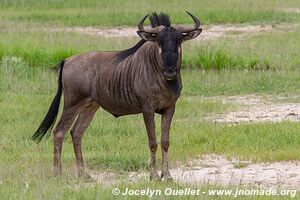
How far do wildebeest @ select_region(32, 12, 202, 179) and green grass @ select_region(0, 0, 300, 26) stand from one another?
12.6 metres

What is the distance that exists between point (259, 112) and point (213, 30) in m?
9.17

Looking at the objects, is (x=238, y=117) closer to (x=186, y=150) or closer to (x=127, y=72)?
(x=186, y=150)

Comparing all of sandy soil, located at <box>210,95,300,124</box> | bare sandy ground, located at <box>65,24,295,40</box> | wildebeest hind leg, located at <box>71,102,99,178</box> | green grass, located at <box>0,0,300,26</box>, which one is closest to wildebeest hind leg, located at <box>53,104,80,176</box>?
wildebeest hind leg, located at <box>71,102,99,178</box>

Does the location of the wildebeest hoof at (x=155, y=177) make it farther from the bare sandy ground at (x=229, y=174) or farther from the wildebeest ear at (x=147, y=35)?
the wildebeest ear at (x=147, y=35)

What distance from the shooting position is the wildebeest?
9211 mm

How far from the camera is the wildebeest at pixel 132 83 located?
30.2 feet

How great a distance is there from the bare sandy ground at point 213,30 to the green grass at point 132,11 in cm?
47

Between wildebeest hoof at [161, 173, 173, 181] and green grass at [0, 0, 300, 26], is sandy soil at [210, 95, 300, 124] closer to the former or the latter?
wildebeest hoof at [161, 173, 173, 181]

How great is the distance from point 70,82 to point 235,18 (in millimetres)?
13621

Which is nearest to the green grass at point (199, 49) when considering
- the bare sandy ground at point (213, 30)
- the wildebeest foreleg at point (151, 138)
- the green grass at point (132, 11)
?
→ the bare sandy ground at point (213, 30)

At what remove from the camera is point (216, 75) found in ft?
52.3

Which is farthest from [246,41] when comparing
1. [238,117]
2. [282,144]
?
[282,144]

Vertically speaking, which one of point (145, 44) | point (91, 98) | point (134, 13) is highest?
point (145, 44)

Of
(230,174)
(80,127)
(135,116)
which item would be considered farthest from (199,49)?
(230,174)
